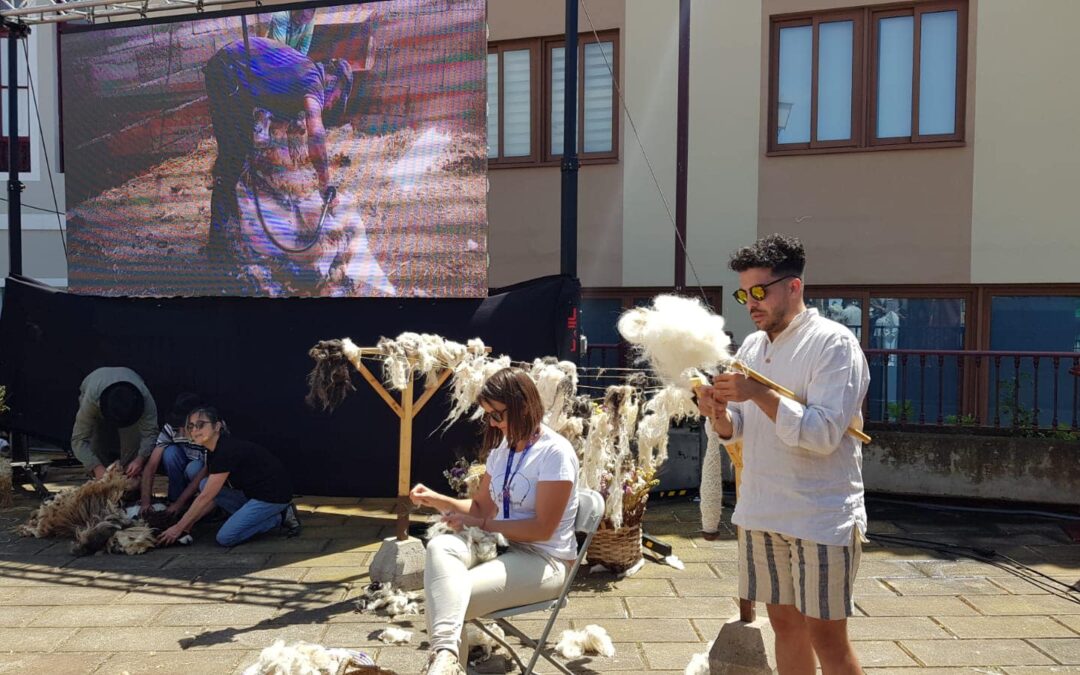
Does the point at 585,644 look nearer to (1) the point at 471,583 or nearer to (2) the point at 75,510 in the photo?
(1) the point at 471,583

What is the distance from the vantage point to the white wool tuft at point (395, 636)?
13.5ft

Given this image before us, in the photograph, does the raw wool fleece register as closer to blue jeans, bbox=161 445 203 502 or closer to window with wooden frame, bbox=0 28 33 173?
blue jeans, bbox=161 445 203 502

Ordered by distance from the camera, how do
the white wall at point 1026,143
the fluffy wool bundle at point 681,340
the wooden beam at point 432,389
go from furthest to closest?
the white wall at point 1026,143, the wooden beam at point 432,389, the fluffy wool bundle at point 681,340

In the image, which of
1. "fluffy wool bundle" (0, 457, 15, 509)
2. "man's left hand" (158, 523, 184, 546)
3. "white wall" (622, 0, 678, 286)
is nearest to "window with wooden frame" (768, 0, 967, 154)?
"white wall" (622, 0, 678, 286)

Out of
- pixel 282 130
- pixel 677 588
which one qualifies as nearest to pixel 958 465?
pixel 677 588

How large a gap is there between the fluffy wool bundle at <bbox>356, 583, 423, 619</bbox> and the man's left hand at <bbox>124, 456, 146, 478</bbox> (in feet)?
9.53

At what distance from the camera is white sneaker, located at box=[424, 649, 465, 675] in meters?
2.96

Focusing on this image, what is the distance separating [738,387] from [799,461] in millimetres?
302

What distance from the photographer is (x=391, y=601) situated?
4578 mm

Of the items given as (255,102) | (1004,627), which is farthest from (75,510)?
(1004,627)

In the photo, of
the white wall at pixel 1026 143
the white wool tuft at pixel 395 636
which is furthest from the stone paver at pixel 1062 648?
the white wall at pixel 1026 143

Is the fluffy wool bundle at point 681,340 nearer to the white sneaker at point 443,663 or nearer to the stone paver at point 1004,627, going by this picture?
the white sneaker at point 443,663

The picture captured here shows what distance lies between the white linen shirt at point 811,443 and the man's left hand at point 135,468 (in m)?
5.50

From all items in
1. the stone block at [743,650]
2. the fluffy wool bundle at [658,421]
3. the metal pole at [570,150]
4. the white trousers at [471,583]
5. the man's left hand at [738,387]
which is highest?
the metal pole at [570,150]
